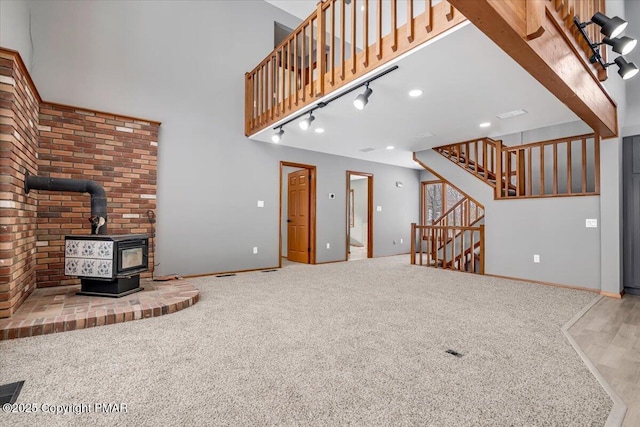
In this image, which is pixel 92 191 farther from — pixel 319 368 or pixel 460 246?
pixel 460 246

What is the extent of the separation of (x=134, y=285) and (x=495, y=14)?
3970 millimetres

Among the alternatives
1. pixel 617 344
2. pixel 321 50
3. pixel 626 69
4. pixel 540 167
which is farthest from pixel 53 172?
pixel 540 167

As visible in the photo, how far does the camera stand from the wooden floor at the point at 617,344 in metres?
1.71

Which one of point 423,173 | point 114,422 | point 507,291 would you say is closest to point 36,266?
point 114,422

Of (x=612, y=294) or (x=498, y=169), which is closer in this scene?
(x=612, y=294)

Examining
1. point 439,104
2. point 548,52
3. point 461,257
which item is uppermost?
point 439,104

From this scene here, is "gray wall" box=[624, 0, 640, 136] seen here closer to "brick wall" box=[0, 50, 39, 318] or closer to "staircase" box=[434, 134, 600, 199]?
"staircase" box=[434, 134, 600, 199]

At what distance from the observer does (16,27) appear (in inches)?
119

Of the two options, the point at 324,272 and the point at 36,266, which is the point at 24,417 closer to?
the point at 36,266

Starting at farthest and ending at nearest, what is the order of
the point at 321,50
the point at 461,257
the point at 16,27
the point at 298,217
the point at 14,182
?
1. the point at 298,217
2. the point at 461,257
3. the point at 321,50
4. the point at 16,27
5. the point at 14,182

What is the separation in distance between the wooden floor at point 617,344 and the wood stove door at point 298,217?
449 cm

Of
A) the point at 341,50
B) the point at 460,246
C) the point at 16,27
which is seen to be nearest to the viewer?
the point at 341,50

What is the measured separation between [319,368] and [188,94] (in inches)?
177
